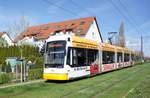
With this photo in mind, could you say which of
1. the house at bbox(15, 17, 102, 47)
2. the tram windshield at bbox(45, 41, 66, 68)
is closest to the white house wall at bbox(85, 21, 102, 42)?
the house at bbox(15, 17, 102, 47)

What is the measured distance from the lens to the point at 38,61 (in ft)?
121

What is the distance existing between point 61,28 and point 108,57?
3399 cm

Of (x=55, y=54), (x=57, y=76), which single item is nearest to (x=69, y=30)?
A: (x=55, y=54)

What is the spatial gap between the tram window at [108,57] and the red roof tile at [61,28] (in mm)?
23443

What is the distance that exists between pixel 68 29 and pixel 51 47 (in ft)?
136

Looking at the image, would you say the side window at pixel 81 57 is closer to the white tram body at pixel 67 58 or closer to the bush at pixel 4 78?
the white tram body at pixel 67 58

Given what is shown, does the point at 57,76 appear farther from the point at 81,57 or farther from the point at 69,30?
the point at 69,30

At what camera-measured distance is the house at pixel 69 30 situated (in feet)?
190

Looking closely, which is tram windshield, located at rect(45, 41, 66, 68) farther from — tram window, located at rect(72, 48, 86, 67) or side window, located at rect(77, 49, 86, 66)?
side window, located at rect(77, 49, 86, 66)

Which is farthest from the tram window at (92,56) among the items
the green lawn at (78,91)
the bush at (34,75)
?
the green lawn at (78,91)

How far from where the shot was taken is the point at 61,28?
208ft

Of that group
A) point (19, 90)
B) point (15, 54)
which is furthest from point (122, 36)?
point (19, 90)

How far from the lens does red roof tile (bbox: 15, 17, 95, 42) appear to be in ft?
192

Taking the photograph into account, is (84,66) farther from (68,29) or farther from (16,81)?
(68,29)
